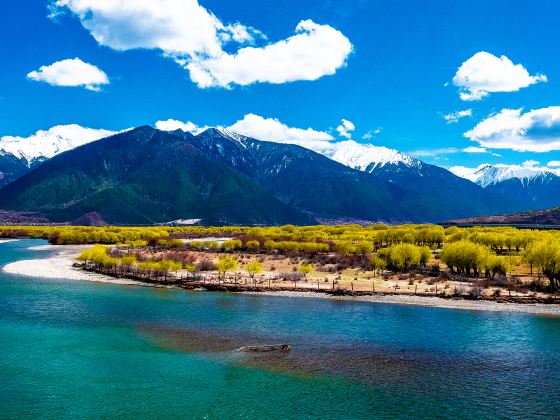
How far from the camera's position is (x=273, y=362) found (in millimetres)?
44438

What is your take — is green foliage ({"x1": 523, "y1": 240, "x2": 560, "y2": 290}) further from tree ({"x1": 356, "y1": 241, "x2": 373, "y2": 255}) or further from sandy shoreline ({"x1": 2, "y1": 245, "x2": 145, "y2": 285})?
sandy shoreline ({"x1": 2, "y1": 245, "x2": 145, "y2": 285})

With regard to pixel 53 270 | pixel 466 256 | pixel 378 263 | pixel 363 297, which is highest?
pixel 466 256

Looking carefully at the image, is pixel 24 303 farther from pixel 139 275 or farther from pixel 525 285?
pixel 525 285

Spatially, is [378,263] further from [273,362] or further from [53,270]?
[53,270]

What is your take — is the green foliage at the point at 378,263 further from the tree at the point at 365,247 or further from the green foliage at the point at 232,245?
the green foliage at the point at 232,245

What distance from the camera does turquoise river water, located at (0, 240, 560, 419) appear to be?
116ft

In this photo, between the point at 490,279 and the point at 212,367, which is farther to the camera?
the point at 490,279

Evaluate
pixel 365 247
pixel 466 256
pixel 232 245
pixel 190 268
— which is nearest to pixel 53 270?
pixel 190 268

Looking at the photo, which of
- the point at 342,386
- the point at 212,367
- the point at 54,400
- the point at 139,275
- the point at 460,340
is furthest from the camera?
the point at 139,275

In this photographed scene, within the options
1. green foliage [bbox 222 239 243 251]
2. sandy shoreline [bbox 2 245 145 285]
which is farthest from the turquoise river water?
green foliage [bbox 222 239 243 251]

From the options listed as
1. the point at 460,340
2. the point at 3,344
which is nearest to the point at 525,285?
the point at 460,340

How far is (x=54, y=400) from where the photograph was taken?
35688 millimetres

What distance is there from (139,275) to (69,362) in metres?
53.6

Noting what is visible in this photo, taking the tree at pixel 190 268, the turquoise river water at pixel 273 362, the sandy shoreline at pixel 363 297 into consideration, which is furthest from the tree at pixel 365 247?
the turquoise river water at pixel 273 362
